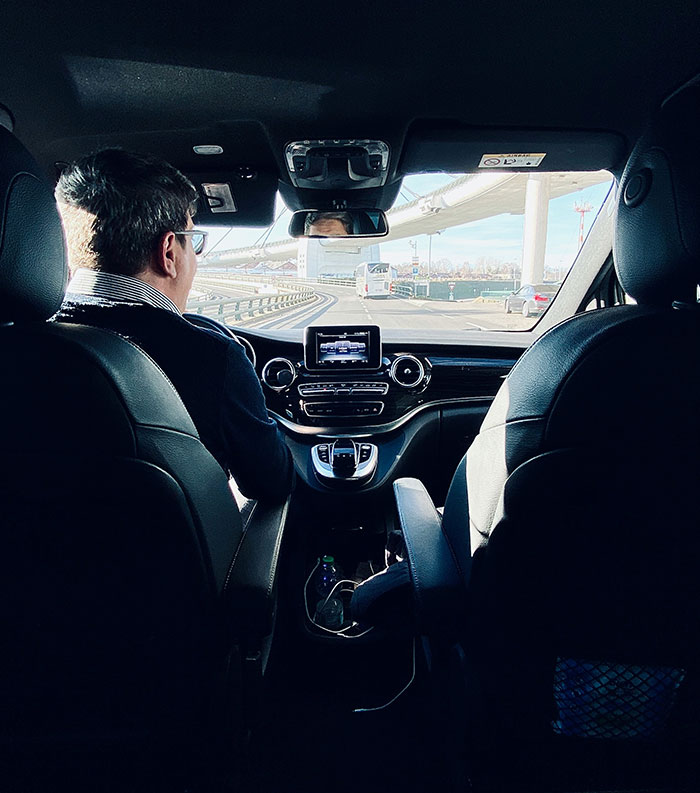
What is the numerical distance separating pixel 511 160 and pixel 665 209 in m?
2.24

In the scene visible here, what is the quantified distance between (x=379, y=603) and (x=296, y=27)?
225 cm

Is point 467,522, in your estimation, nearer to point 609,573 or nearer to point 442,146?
point 609,573

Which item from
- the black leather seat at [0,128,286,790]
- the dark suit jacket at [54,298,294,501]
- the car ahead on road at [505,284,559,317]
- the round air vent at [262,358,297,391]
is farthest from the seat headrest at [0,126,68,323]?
the car ahead on road at [505,284,559,317]

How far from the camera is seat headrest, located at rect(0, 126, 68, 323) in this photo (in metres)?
1.08

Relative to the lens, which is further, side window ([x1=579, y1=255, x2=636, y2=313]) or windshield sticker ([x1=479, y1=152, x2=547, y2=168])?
side window ([x1=579, y1=255, x2=636, y2=313])

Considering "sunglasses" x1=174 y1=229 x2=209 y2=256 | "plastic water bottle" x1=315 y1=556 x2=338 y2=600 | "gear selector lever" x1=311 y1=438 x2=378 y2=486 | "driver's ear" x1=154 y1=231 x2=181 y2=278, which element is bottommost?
"plastic water bottle" x1=315 y1=556 x2=338 y2=600

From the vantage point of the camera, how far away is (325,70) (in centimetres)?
228

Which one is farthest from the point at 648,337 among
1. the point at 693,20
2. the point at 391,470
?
the point at 391,470

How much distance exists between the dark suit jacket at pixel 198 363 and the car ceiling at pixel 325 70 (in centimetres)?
130

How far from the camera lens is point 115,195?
1.61 metres

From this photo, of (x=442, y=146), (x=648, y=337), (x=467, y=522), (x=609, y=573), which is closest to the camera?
(x=648, y=337)

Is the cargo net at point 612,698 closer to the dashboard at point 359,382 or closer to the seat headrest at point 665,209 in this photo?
the seat headrest at point 665,209

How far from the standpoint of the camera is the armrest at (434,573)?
139cm

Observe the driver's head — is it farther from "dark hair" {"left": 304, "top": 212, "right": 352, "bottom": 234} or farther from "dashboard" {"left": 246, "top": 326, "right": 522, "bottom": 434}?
"dashboard" {"left": 246, "top": 326, "right": 522, "bottom": 434}
